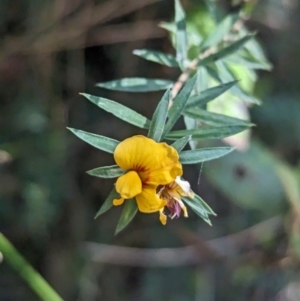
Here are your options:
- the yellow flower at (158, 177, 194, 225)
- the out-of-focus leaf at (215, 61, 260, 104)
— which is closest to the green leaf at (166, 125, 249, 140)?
the yellow flower at (158, 177, 194, 225)

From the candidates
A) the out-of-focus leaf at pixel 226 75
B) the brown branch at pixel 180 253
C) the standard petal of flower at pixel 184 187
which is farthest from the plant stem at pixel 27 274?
the brown branch at pixel 180 253

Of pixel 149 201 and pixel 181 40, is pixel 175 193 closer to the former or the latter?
pixel 149 201

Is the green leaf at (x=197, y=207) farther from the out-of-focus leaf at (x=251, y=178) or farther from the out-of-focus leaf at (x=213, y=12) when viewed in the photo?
the out-of-focus leaf at (x=251, y=178)

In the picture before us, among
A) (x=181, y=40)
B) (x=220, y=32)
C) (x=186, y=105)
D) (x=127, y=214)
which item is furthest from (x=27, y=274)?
(x=220, y=32)

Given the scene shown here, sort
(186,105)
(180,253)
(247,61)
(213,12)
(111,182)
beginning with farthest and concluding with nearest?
(180,253), (111,182), (213,12), (247,61), (186,105)

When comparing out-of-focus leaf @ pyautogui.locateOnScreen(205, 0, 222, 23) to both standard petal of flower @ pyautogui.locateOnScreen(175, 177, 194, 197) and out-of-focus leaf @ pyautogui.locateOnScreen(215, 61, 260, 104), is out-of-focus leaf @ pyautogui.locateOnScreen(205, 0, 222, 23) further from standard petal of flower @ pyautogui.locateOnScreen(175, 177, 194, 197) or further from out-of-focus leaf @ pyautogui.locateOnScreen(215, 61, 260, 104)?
standard petal of flower @ pyautogui.locateOnScreen(175, 177, 194, 197)
